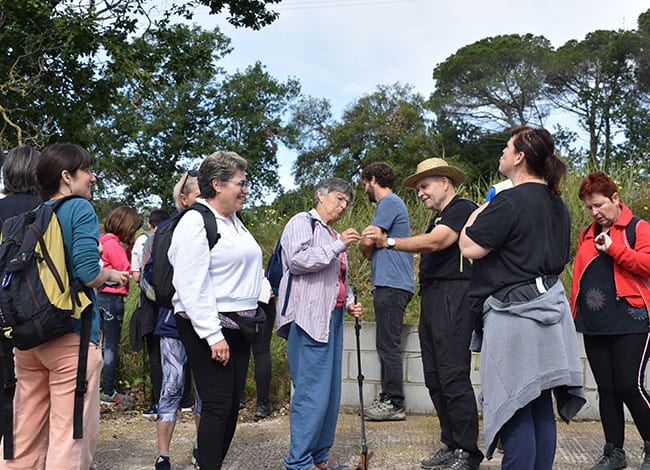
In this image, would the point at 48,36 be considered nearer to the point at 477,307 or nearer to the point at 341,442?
the point at 341,442

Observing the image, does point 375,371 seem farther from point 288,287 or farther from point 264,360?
point 288,287

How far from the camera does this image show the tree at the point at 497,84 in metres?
41.1

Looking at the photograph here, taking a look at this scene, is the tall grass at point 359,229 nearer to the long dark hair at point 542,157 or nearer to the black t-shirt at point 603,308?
the black t-shirt at point 603,308

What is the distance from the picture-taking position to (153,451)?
5.16 m

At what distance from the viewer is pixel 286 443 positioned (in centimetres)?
533

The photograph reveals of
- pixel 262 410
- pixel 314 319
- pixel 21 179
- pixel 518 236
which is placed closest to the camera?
pixel 518 236

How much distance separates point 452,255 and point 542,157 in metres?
1.22

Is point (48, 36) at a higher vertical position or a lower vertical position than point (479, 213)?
higher

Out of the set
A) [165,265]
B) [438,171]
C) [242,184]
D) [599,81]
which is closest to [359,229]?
[438,171]

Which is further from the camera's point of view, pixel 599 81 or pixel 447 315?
pixel 599 81

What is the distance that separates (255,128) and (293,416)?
30.7 metres

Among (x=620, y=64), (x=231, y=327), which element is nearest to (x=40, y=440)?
(x=231, y=327)

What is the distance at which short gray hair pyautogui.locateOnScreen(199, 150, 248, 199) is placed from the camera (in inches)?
149

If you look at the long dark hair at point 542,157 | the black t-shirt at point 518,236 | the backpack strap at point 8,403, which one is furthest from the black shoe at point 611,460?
the backpack strap at point 8,403
